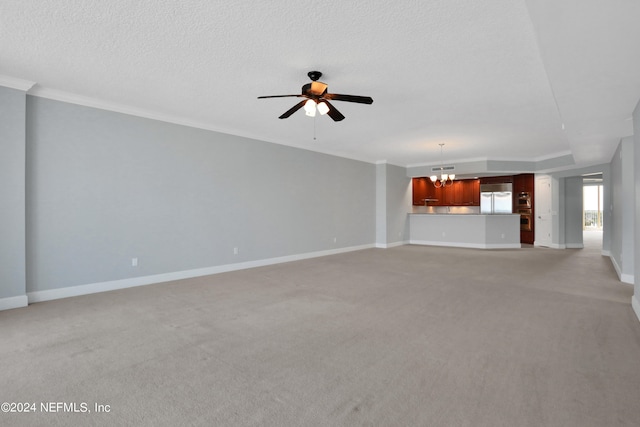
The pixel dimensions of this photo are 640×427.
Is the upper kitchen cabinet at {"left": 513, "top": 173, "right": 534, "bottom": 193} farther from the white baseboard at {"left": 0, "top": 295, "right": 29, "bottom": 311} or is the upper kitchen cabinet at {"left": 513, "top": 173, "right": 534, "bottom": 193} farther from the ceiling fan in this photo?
the white baseboard at {"left": 0, "top": 295, "right": 29, "bottom": 311}

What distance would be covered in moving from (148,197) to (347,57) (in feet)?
11.9

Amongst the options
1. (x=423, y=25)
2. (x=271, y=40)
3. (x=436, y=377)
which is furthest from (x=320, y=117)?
(x=436, y=377)

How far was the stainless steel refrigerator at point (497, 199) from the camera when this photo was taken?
10211mm

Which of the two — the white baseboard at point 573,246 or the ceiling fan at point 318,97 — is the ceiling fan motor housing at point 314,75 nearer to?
A: the ceiling fan at point 318,97

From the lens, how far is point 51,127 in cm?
407

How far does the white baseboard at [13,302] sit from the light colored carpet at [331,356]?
16 cm

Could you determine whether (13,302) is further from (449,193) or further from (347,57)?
(449,193)

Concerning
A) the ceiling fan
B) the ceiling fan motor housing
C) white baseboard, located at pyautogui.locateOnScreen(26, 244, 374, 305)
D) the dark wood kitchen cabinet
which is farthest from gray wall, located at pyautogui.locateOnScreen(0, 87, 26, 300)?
the dark wood kitchen cabinet

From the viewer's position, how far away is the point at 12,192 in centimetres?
369

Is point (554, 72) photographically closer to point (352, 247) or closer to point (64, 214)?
point (64, 214)

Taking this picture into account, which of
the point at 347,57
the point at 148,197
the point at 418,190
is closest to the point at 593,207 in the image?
the point at 418,190

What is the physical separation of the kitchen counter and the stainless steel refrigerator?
63 cm

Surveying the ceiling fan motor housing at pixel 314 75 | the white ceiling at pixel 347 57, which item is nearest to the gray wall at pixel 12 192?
the white ceiling at pixel 347 57

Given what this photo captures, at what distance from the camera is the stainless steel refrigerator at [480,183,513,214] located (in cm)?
1021
